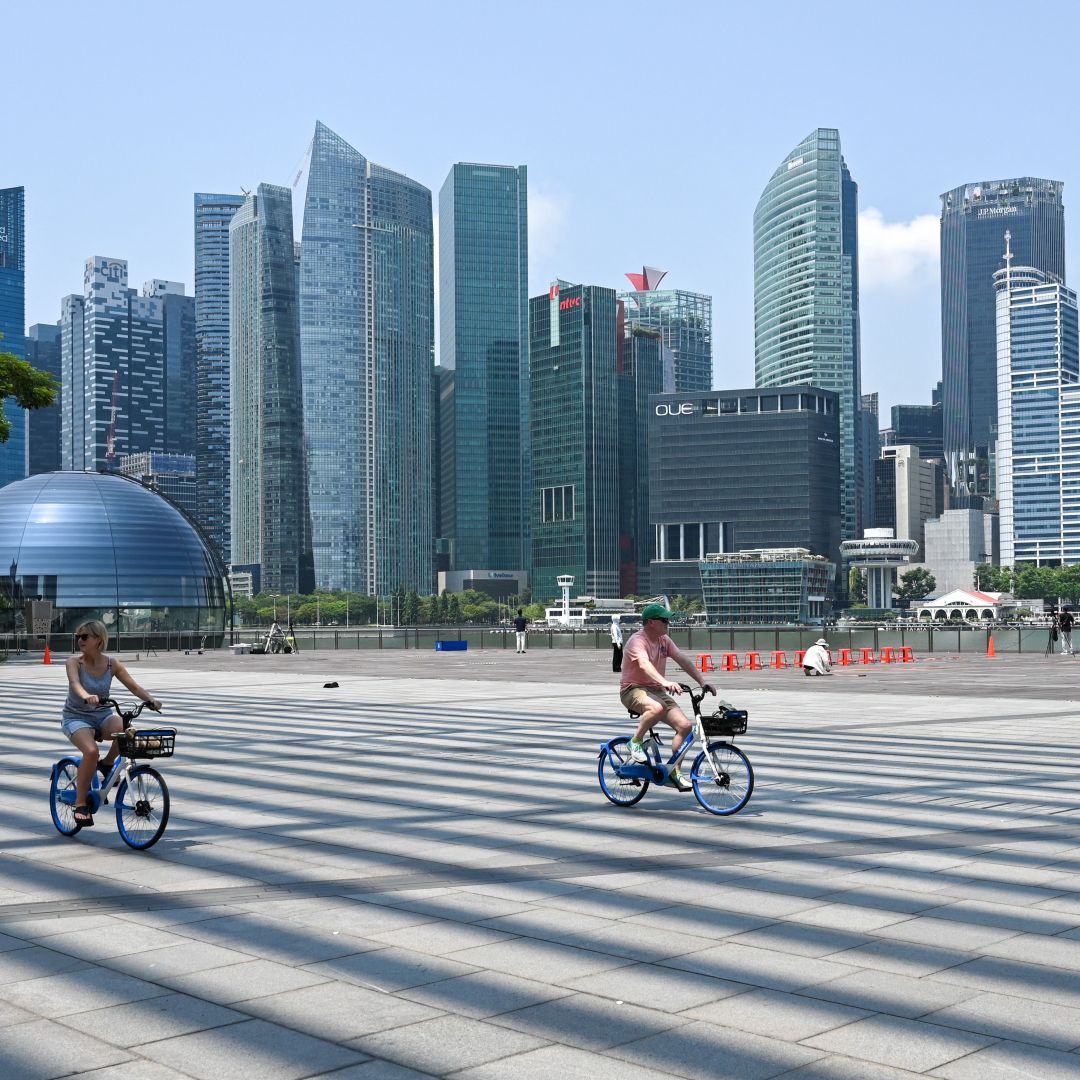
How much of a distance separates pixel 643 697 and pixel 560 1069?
23.1 ft

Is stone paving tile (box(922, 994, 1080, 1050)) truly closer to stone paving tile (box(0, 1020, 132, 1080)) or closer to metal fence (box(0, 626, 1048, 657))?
stone paving tile (box(0, 1020, 132, 1080))

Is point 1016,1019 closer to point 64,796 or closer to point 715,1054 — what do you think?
point 715,1054

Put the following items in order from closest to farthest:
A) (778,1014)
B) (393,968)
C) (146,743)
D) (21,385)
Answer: (778,1014), (393,968), (146,743), (21,385)

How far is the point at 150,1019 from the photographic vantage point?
641cm

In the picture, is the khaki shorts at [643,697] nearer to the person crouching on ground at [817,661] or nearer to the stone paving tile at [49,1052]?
the stone paving tile at [49,1052]

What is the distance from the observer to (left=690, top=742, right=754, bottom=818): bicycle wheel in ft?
41.2

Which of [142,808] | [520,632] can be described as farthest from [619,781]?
[520,632]

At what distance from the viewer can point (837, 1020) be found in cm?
628

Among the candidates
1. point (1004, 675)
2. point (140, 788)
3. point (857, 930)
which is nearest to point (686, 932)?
point (857, 930)

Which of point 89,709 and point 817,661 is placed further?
point 817,661

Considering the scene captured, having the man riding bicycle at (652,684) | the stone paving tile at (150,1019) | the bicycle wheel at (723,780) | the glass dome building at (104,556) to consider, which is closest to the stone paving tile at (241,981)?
the stone paving tile at (150,1019)

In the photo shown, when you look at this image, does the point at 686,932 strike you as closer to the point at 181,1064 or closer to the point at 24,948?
the point at 181,1064

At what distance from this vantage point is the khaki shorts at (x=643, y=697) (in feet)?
41.1

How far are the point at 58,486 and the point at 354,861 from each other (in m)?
112
